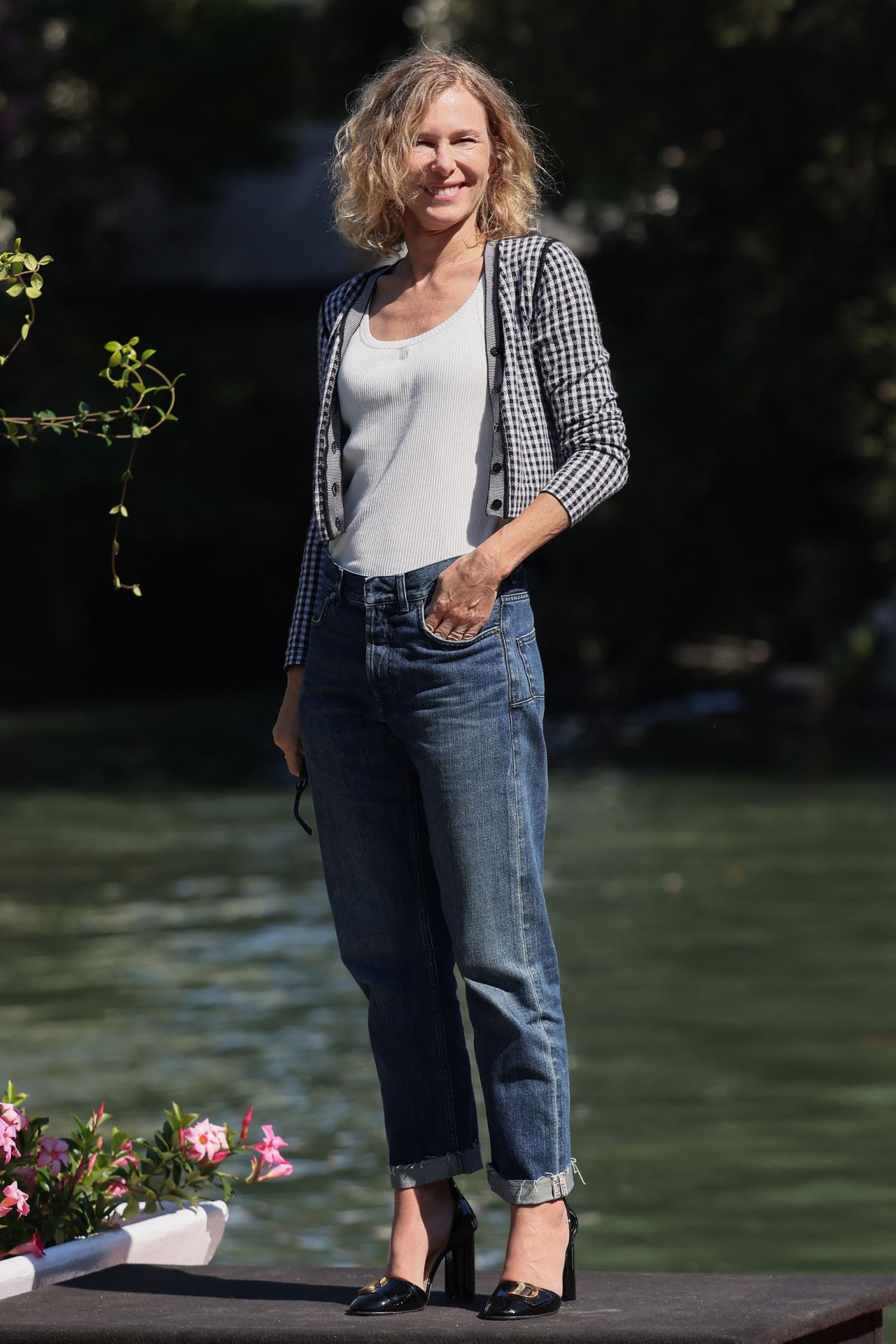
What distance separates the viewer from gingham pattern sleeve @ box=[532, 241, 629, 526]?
10.5ft

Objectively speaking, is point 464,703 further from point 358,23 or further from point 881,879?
point 358,23

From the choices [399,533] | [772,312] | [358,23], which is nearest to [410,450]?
[399,533]

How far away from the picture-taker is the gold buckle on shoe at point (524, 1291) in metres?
3.06

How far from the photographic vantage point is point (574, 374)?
127 inches

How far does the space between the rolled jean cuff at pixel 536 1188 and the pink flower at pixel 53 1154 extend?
2.67 ft

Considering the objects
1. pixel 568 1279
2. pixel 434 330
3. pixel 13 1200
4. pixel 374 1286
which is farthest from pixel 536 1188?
pixel 434 330

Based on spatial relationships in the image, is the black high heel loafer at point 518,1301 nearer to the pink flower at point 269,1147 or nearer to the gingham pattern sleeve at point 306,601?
the pink flower at point 269,1147

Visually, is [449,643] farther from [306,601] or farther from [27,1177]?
[27,1177]

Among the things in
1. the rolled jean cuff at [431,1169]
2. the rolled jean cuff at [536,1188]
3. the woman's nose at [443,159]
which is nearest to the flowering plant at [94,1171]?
the rolled jean cuff at [431,1169]

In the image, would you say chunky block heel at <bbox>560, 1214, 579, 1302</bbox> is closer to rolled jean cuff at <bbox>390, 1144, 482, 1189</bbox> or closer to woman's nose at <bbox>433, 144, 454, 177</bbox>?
rolled jean cuff at <bbox>390, 1144, 482, 1189</bbox>

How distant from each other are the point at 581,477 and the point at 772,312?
54.4 feet

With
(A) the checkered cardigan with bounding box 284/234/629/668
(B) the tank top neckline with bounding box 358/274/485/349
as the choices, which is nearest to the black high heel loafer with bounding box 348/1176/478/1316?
(A) the checkered cardigan with bounding box 284/234/629/668

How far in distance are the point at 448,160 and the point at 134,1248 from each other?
178 centimetres

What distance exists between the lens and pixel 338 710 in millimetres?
3229
